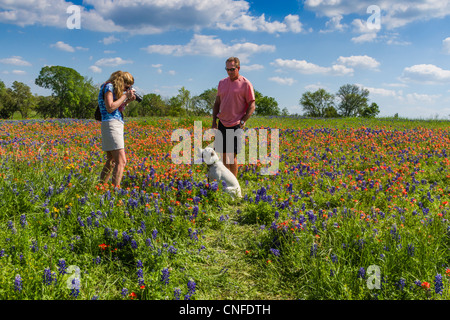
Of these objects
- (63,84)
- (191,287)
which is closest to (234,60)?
(191,287)

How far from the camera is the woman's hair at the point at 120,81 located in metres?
5.39

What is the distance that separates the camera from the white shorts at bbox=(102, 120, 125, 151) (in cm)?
546

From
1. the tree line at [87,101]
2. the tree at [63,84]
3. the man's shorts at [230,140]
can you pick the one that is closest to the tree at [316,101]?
the tree line at [87,101]

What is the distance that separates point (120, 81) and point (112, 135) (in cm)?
93

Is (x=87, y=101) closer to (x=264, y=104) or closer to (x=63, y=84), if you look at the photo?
(x=63, y=84)

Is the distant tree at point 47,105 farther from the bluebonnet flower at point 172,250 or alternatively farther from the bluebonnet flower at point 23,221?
the bluebonnet flower at point 172,250

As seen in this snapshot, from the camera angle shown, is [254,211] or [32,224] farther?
[254,211]

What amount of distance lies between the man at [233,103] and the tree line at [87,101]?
42.7 metres

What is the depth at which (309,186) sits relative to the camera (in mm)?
6410

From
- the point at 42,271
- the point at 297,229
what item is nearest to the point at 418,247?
the point at 297,229

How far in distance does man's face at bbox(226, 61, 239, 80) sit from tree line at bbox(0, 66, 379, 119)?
43.0m
